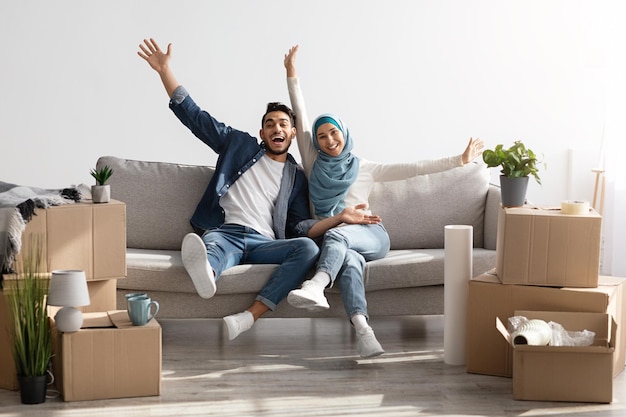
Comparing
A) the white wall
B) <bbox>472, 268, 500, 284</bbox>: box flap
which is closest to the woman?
<bbox>472, 268, 500, 284</bbox>: box flap

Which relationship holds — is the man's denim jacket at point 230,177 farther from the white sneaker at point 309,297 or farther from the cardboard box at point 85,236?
the cardboard box at point 85,236

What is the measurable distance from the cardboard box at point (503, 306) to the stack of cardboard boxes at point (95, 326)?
1217 mm

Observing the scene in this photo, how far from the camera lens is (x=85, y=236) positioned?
3453 millimetres

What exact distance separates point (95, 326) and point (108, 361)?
0.15 m

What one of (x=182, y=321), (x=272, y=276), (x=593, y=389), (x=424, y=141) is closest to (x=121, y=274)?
(x=272, y=276)

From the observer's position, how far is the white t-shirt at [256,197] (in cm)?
425

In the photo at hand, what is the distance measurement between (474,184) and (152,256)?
1631 mm

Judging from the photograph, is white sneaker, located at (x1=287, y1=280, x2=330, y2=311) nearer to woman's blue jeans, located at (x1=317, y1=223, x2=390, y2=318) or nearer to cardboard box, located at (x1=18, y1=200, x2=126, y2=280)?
woman's blue jeans, located at (x1=317, y1=223, x2=390, y2=318)

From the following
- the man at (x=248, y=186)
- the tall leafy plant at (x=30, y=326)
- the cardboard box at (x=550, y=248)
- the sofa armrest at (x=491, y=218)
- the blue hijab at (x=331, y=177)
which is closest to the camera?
the tall leafy plant at (x=30, y=326)

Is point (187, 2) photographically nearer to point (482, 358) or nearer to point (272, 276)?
point (272, 276)

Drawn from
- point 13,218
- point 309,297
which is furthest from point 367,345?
point 13,218

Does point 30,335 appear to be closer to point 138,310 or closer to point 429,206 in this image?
point 138,310

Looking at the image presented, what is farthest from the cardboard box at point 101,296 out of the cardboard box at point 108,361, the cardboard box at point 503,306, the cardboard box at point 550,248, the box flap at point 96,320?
the cardboard box at point 550,248

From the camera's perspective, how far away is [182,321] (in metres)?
4.50
